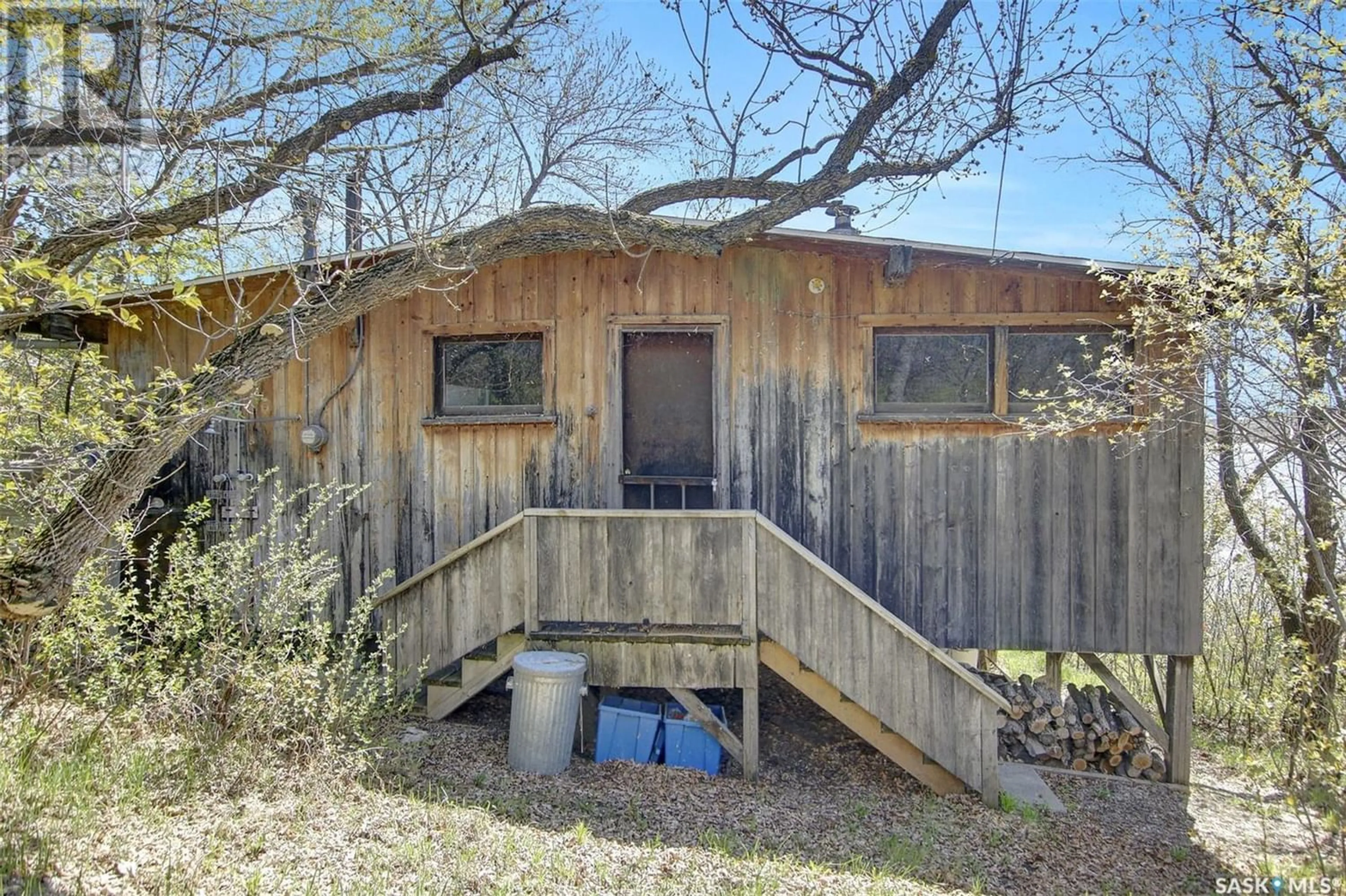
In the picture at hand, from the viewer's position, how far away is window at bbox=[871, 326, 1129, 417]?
5.74 metres

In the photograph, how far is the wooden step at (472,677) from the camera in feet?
17.9

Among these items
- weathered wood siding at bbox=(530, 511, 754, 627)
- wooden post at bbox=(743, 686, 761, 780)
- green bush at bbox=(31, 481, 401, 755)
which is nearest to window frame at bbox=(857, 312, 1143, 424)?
weathered wood siding at bbox=(530, 511, 754, 627)

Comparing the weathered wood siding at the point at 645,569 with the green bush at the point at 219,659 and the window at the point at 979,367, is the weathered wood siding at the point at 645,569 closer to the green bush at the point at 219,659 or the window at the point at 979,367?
the green bush at the point at 219,659

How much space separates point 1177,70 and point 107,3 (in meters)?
9.70

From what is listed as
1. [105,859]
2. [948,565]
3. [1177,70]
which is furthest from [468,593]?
[1177,70]

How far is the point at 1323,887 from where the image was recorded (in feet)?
11.3

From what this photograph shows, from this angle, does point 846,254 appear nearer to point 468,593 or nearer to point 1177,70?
point 468,593

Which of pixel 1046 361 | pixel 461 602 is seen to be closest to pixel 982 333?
pixel 1046 361

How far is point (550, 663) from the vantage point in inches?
199

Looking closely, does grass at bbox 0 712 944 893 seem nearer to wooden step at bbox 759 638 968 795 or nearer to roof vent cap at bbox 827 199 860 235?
wooden step at bbox 759 638 968 795

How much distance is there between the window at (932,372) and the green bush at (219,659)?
4.10 metres

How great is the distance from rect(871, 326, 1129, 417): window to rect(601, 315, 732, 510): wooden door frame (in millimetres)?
1186

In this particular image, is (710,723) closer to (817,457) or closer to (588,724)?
(588,724)

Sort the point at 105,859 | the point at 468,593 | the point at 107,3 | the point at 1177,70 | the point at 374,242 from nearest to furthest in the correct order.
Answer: the point at 105,859
the point at 107,3
the point at 468,593
the point at 374,242
the point at 1177,70
